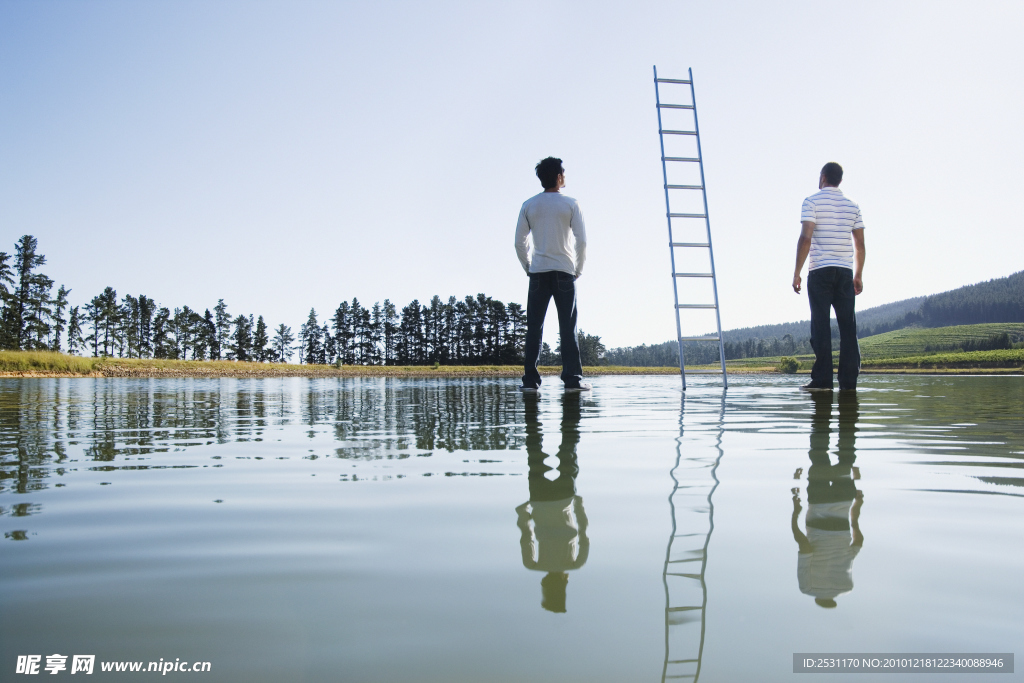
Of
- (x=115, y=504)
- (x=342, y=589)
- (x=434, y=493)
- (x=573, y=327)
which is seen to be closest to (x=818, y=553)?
(x=342, y=589)

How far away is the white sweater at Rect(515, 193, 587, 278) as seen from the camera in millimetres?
6535

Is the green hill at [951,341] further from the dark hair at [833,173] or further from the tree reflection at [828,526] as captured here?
the tree reflection at [828,526]

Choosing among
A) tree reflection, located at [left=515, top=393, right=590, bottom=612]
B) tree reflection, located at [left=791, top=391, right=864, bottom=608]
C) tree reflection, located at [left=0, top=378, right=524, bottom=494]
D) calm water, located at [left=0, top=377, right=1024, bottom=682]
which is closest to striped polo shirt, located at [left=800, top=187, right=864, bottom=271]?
tree reflection, located at [left=0, top=378, right=524, bottom=494]

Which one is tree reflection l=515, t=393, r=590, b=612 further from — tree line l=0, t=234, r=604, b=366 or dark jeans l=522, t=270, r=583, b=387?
tree line l=0, t=234, r=604, b=366

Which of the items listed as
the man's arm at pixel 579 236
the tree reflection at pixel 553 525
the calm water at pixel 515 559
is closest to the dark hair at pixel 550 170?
the man's arm at pixel 579 236

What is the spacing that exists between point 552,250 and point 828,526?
210 inches

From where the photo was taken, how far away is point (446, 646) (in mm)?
891

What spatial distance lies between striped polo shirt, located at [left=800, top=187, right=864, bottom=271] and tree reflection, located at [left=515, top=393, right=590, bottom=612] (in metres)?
5.25

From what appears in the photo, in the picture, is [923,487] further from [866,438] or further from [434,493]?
[434,493]

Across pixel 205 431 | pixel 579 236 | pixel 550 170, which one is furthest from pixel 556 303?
pixel 205 431

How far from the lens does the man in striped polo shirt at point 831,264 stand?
650 cm

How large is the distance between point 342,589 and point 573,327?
224 inches

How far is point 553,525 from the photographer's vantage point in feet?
4.92

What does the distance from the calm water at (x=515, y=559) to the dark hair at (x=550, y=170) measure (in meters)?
4.51
